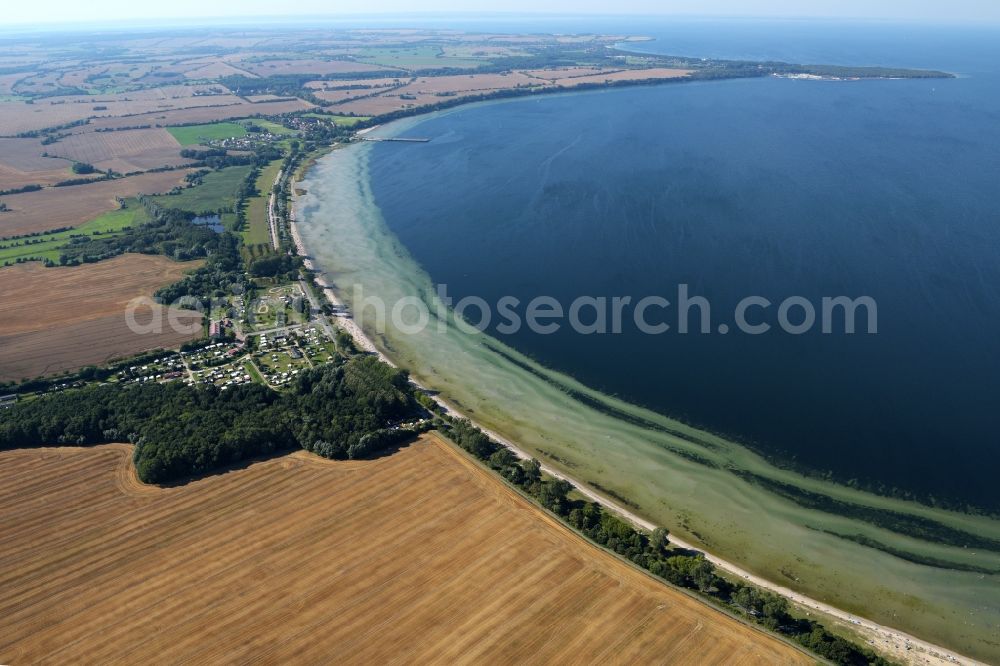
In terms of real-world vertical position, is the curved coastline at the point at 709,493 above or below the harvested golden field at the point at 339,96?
below

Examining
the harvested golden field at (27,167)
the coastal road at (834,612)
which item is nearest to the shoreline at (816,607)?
the coastal road at (834,612)

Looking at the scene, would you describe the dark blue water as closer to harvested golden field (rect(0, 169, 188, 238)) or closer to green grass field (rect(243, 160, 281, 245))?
green grass field (rect(243, 160, 281, 245))

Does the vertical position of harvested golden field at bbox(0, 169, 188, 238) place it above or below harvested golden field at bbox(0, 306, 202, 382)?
above

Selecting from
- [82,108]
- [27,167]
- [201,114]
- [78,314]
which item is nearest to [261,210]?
[78,314]

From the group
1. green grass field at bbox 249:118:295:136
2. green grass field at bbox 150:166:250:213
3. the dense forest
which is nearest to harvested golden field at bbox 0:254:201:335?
the dense forest

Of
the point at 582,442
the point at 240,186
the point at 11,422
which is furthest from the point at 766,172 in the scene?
the point at 11,422

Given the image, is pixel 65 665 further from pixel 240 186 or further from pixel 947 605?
pixel 240 186

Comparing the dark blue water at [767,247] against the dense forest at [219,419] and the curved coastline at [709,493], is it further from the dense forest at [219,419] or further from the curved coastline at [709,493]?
the dense forest at [219,419]
